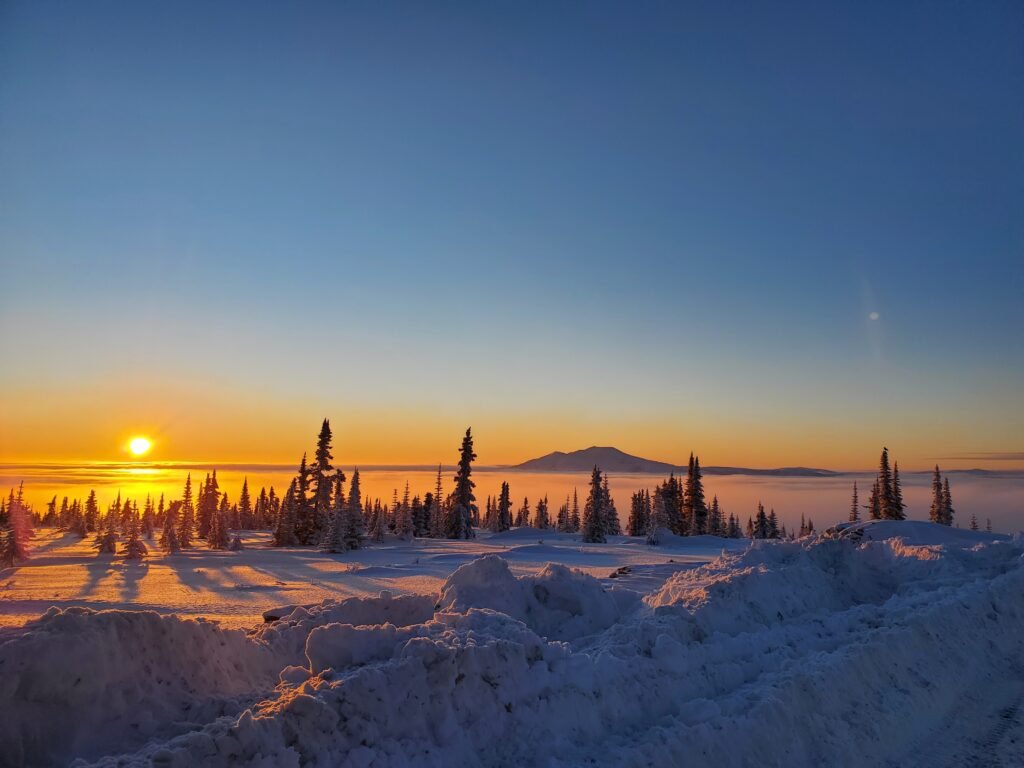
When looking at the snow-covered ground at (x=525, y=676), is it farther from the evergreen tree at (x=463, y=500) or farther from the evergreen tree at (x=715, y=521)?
the evergreen tree at (x=715, y=521)

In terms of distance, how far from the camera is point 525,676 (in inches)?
275

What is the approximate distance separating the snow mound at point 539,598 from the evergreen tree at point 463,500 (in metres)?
34.9

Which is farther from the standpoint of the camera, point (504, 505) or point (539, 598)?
point (504, 505)

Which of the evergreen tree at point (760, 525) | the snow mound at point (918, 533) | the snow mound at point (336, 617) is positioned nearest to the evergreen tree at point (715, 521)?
the evergreen tree at point (760, 525)

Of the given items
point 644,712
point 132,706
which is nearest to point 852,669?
point 644,712

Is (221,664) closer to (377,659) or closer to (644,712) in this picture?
(377,659)

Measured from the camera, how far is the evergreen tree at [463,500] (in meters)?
46.0

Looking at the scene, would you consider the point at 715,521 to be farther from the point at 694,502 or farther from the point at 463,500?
the point at 463,500

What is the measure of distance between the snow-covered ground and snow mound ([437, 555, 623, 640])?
4 centimetres

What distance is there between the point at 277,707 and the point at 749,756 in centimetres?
528

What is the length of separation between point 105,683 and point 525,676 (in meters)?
4.36

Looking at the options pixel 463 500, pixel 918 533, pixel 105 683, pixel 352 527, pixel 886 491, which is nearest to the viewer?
pixel 105 683

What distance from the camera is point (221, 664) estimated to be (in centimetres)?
714

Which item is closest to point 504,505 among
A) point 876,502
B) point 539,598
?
point 876,502
